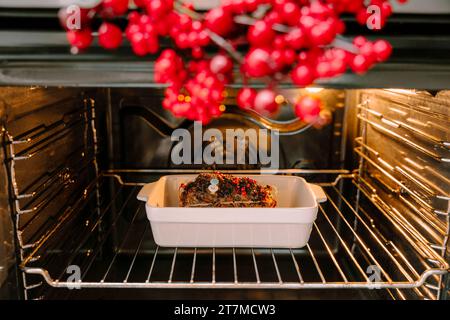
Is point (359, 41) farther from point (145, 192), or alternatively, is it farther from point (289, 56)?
point (145, 192)

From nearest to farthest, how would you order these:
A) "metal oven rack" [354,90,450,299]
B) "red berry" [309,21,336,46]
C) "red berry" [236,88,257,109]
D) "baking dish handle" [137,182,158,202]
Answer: "red berry" [309,21,336,46] → "red berry" [236,88,257,109] → "metal oven rack" [354,90,450,299] → "baking dish handle" [137,182,158,202]

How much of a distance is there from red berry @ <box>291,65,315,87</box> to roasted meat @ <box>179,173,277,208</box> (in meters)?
0.76

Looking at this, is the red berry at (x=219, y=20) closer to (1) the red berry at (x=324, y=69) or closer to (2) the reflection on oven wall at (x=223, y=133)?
(1) the red berry at (x=324, y=69)

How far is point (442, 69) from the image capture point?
0.84 metres

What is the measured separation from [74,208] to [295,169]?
87 cm

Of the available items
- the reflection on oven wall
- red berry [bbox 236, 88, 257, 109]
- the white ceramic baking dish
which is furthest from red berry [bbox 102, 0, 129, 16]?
the reflection on oven wall

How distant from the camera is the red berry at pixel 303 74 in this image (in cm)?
77

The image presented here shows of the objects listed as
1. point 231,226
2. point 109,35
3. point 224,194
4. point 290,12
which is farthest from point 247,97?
point 224,194

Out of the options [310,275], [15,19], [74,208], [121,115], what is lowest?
[310,275]

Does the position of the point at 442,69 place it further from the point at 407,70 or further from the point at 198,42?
the point at 198,42

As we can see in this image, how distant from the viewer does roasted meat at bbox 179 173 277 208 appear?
1.50 meters

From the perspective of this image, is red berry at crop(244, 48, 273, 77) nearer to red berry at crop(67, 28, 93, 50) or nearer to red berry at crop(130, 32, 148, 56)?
red berry at crop(130, 32, 148, 56)

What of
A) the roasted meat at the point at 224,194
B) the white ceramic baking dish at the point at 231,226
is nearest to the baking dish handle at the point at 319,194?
the white ceramic baking dish at the point at 231,226

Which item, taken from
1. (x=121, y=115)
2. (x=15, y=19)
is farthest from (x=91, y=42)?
(x=121, y=115)
